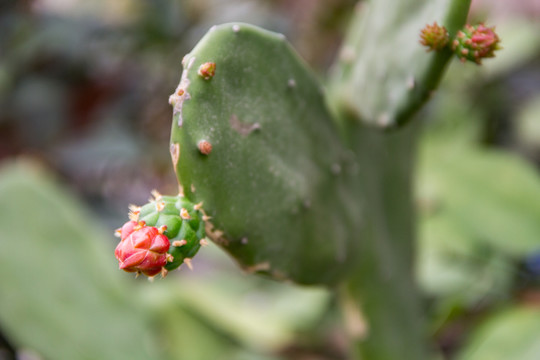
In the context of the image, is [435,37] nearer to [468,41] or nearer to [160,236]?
[468,41]

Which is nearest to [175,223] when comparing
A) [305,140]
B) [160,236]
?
[160,236]

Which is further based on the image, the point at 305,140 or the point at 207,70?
the point at 305,140

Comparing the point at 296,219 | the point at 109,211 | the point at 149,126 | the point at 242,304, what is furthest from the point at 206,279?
the point at 296,219

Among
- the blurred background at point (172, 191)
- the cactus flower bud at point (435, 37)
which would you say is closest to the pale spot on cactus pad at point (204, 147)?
the cactus flower bud at point (435, 37)

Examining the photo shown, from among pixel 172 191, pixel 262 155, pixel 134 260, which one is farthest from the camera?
pixel 172 191

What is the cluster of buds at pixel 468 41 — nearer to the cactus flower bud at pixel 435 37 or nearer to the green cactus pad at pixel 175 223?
the cactus flower bud at pixel 435 37

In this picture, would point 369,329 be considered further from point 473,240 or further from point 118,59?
point 118,59

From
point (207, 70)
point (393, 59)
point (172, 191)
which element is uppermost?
point (172, 191)

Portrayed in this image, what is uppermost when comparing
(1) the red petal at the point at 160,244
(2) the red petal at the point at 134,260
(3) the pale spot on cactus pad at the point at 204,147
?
(3) the pale spot on cactus pad at the point at 204,147
